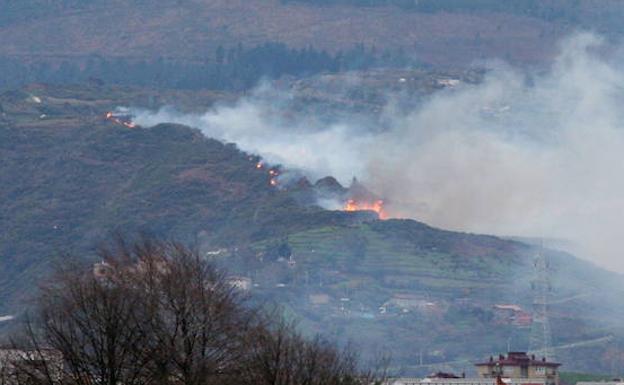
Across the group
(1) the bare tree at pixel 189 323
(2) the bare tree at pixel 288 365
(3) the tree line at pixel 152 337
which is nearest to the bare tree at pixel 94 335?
(3) the tree line at pixel 152 337

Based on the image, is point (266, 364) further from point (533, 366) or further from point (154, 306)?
point (533, 366)

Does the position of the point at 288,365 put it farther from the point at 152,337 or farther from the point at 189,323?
the point at 152,337

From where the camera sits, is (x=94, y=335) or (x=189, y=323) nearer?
(x=94, y=335)

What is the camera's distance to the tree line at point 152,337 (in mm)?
88875

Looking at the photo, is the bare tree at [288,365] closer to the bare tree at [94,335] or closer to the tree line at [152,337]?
the tree line at [152,337]

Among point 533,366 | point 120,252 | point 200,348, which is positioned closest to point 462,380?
point 533,366

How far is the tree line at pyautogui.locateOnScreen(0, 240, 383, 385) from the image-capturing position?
88.9 meters

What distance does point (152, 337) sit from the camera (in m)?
90.1

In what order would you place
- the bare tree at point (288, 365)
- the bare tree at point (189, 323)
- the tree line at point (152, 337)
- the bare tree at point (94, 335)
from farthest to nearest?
the bare tree at point (288, 365), the bare tree at point (189, 323), the tree line at point (152, 337), the bare tree at point (94, 335)

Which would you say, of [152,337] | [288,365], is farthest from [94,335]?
[288,365]

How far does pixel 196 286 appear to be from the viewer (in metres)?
94.3

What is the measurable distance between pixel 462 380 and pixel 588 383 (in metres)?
9.83

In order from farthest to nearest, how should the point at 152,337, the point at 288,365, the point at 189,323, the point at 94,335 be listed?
1. the point at 288,365
2. the point at 189,323
3. the point at 152,337
4. the point at 94,335

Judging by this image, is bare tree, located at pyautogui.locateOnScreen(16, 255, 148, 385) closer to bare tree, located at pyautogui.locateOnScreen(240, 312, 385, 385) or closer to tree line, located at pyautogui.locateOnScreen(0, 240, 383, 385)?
tree line, located at pyautogui.locateOnScreen(0, 240, 383, 385)
